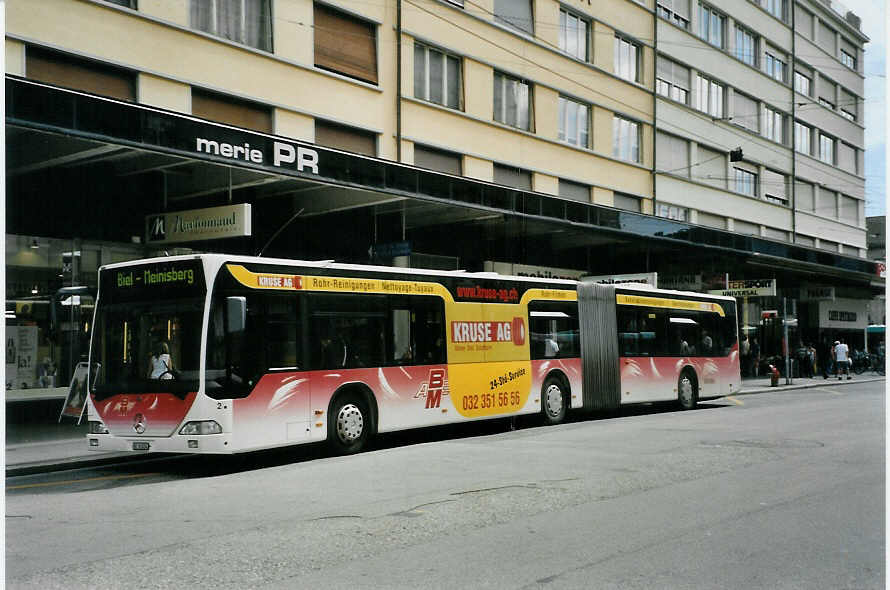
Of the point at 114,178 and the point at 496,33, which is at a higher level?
the point at 496,33

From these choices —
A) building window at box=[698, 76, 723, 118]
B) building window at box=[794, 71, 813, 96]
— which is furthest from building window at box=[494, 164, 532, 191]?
building window at box=[794, 71, 813, 96]

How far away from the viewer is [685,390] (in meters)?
21.9

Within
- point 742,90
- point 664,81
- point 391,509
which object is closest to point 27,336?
point 391,509

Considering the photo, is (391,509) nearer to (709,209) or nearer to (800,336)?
(709,209)

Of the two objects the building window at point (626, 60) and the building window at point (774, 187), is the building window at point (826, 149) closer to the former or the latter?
the building window at point (774, 187)

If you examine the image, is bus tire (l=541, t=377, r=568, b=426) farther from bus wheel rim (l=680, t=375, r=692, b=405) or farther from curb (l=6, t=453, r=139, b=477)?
curb (l=6, t=453, r=139, b=477)

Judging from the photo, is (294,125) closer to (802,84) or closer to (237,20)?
(237,20)

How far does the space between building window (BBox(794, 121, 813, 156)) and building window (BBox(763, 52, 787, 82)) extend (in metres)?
2.58

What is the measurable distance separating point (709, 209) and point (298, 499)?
31681 millimetres

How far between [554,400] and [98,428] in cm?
925

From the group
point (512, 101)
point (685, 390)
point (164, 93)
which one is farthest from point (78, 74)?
point (685, 390)

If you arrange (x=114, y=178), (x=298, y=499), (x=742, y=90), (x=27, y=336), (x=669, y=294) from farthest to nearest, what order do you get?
1. (x=742, y=90)
2. (x=669, y=294)
3. (x=114, y=178)
4. (x=27, y=336)
5. (x=298, y=499)

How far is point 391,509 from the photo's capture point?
8227 millimetres

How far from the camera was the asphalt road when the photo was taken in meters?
5.91
